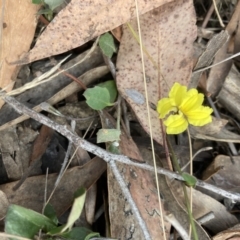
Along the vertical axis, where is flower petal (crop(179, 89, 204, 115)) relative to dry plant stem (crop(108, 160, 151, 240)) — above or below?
above

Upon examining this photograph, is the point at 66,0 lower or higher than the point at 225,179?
higher

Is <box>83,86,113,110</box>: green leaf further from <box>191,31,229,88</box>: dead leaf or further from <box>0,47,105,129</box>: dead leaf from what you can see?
<box>191,31,229,88</box>: dead leaf

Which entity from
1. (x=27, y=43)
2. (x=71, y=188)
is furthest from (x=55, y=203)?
(x=27, y=43)

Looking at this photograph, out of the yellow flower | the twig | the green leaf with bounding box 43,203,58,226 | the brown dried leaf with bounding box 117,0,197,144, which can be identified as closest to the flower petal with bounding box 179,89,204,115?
the yellow flower

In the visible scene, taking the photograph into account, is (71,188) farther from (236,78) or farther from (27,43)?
(236,78)

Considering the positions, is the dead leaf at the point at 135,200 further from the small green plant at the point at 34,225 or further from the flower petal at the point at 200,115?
the flower petal at the point at 200,115

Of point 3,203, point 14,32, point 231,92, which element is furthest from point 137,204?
point 14,32

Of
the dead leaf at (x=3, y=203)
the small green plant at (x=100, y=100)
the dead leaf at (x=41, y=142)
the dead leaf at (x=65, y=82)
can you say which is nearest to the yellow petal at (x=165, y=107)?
the small green plant at (x=100, y=100)

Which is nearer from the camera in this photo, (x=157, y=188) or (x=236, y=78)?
(x=157, y=188)
